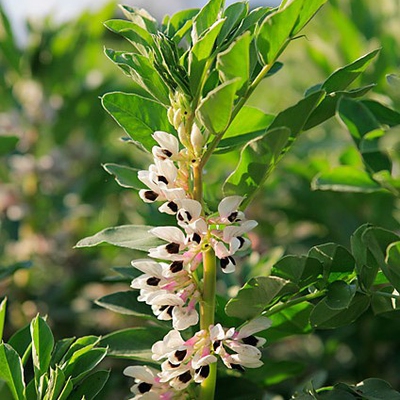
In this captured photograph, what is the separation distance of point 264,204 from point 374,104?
4.01 feet

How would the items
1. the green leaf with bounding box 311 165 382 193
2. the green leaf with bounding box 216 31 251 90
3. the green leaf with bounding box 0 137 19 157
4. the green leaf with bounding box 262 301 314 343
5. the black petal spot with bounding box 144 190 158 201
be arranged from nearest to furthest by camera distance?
the green leaf with bounding box 216 31 251 90, the black petal spot with bounding box 144 190 158 201, the green leaf with bounding box 262 301 314 343, the green leaf with bounding box 311 165 382 193, the green leaf with bounding box 0 137 19 157

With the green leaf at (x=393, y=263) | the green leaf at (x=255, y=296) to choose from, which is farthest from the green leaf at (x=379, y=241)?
the green leaf at (x=255, y=296)

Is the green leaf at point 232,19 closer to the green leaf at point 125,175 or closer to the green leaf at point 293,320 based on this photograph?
the green leaf at point 125,175

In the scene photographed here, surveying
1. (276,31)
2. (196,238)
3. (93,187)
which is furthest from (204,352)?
(93,187)

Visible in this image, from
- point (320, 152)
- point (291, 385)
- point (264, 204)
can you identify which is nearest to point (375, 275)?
point (291, 385)

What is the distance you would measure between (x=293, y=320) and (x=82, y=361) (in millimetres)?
269

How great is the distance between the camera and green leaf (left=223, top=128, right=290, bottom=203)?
0.71 metres

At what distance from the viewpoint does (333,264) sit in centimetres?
79

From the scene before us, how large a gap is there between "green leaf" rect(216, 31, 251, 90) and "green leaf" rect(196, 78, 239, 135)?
2cm

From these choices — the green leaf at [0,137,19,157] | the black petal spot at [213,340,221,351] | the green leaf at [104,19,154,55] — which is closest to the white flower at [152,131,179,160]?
the green leaf at [104,19,154,55]

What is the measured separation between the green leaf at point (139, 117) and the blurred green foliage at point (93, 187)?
0.85m

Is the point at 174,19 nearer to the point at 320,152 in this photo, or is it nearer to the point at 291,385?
the point at 291,385

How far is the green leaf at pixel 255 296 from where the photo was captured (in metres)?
0.73

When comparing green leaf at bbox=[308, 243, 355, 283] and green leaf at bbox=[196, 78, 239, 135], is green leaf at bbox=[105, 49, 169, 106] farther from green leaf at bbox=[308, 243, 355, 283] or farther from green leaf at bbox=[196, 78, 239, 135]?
green leaf at bbox=[308, 243, 355, 283]
